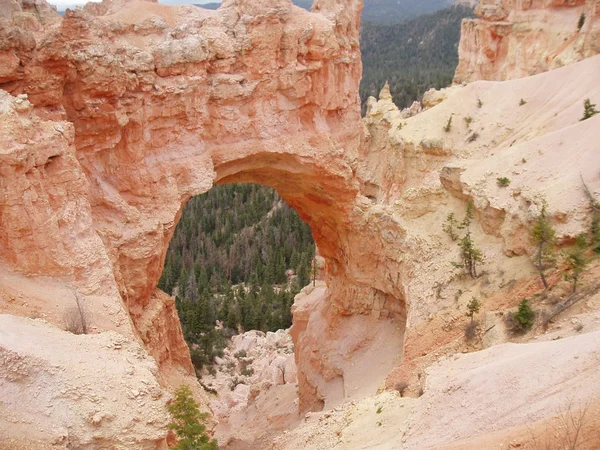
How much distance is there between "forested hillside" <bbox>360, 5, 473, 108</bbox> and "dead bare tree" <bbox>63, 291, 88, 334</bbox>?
76.6 metres

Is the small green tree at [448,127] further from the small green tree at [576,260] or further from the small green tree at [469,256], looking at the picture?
the small green tree at [576,260]

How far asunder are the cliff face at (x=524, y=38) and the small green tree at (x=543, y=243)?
22.2m

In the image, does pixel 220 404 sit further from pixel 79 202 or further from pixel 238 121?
pixel 79 202

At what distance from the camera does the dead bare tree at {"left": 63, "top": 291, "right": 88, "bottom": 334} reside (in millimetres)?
11461

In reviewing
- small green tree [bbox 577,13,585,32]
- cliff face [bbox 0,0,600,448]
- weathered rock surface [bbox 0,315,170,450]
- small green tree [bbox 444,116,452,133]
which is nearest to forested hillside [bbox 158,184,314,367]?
cliff face [bbox 0,0,600,448]

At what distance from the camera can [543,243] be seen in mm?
15703

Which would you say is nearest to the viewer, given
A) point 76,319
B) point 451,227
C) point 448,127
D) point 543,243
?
point 76,319

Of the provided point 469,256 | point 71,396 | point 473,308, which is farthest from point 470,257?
point 71,396

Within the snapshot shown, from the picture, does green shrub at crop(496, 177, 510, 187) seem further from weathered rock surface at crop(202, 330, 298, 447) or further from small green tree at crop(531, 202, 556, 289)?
weathered rock surface at crop(202, 330, 298, 447)

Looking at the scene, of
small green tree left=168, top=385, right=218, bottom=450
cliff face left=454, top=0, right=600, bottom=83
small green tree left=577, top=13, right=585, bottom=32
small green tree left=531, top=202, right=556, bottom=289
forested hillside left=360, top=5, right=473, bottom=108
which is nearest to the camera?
small green tree left=168, top=385, right=218, bottom=450

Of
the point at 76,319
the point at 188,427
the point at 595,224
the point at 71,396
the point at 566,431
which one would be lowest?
the point at 188,427

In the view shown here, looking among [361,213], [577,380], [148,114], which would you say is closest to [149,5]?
[148,114]

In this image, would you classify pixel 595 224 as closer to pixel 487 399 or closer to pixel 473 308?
pixel 473 308

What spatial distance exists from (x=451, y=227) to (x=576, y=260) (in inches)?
258
